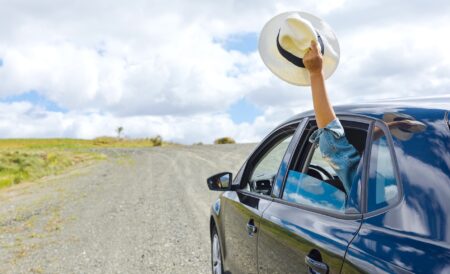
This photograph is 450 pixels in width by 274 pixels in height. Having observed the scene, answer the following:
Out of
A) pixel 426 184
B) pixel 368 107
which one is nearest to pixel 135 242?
pixel 368 107

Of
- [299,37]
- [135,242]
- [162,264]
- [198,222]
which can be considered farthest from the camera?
[198,222]

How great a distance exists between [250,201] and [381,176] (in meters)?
1.77

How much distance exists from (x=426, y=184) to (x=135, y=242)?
728cm

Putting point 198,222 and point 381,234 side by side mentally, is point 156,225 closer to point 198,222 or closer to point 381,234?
point 198,222

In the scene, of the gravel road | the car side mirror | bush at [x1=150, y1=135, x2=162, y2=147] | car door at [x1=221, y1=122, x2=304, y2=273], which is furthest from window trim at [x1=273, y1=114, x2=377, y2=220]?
bush at [x1=150, y1=135, x2=162, y2=147]

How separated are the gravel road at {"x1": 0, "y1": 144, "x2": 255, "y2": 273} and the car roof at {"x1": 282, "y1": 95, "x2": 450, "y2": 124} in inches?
178

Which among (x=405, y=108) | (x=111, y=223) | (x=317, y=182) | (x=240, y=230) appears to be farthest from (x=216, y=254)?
(x=111, y=223)

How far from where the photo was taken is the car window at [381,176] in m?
2.24

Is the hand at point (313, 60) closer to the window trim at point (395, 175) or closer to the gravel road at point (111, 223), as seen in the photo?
the window trim at point (395, 175)

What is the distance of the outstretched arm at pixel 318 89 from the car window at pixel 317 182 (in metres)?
0.17

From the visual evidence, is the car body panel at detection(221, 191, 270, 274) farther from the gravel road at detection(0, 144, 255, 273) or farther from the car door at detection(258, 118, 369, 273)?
the gravel road at detection(0, 144, 255, 273)

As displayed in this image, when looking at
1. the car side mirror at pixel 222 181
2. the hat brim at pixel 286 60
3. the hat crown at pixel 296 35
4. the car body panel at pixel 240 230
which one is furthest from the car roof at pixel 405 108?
the car side mirror at pixel 222 181

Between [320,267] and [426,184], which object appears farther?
[320,267]

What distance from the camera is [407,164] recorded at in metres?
2.18
